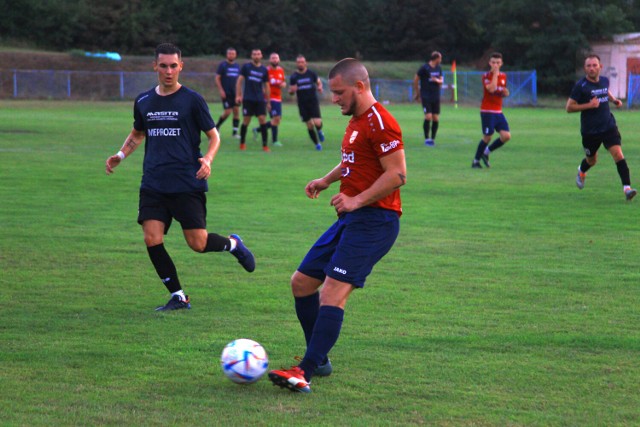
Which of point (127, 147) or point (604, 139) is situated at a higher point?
point (127, 147)

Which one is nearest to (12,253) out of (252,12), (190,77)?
(190,77)

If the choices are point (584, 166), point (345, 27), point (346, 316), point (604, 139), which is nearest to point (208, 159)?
point (346, 316)

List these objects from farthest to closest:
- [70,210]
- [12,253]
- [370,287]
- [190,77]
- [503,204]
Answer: [190,77] → [503,204] → [70,210] → [12,253] → [370,287]

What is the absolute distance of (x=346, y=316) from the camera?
24.1 feet

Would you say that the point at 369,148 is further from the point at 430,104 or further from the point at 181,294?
the point at 430,104

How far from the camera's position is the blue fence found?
5666 cm

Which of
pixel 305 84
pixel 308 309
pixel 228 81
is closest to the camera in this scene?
pixel 308 309

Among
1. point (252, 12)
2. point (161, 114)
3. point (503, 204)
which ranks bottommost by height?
point (503, 204)

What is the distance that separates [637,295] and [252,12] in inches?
2792

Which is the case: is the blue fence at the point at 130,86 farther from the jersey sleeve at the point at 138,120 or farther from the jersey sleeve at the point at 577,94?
the jersey sleeve at the point at 138,120

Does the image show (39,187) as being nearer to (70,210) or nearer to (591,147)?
(70,210)

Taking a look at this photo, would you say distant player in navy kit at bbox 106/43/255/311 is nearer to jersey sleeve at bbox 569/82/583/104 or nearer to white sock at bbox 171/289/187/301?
white sock at bbox 171/289/187/301

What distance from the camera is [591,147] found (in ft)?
48.8

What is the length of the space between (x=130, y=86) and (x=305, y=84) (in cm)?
3729
